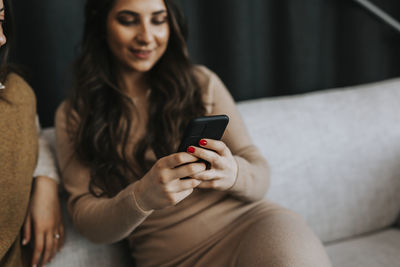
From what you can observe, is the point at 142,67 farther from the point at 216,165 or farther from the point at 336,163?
the point at 336,163

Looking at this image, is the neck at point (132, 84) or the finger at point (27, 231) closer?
the finger at point (27, 231)

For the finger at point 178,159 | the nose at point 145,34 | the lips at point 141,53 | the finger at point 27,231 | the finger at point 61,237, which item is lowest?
the finger at point 61,237

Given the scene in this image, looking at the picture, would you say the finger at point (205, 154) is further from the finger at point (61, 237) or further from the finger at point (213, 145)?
the finger at point (61, 237)

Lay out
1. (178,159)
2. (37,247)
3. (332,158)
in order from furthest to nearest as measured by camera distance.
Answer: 1. (332,158)
2. (37,247)
3. (178,159)

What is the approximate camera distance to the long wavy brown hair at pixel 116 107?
1.03 metres

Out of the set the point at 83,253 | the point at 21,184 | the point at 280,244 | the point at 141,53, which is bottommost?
the point at 83,253

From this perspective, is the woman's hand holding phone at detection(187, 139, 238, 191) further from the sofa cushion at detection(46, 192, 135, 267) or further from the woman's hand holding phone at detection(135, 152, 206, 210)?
the sofa cushion at detection(46, 192, 135, 267)

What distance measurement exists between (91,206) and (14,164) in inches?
7.6

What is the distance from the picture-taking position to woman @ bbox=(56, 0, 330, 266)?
91 cm

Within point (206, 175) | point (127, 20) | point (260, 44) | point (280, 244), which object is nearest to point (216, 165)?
point (206, 175)

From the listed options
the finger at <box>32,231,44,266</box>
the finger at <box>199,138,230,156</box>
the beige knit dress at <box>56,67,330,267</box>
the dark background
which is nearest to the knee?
the beige knit dress at <box>56,67,330,267</box>

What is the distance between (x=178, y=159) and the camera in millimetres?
722

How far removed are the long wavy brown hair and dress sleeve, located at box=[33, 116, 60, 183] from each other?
0.09 metres

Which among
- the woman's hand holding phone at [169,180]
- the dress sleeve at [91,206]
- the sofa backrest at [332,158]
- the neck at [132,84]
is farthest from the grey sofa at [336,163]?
the woman's hand holding phone at [169,180]
